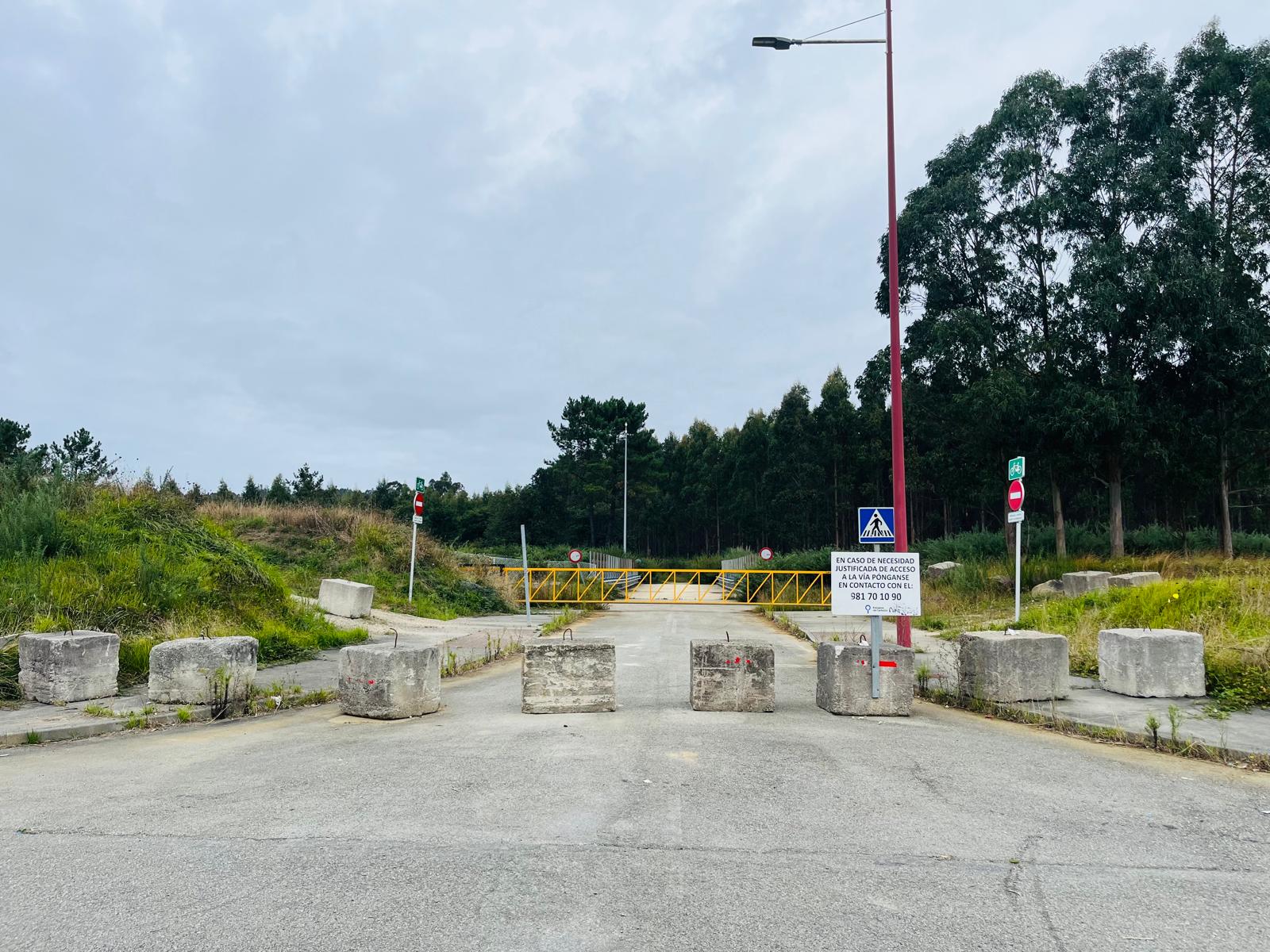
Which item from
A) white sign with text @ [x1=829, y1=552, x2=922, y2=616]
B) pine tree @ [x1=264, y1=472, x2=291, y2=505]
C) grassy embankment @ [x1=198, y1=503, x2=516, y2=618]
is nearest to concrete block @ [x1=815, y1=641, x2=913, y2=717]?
white sign with text @ [x1=829, y1=552, x2=922, y2=616]

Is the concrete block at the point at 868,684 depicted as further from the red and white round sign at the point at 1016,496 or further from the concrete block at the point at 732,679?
the red and white round sign at the point at 1016,496

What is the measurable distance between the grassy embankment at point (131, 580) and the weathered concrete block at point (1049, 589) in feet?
57.6

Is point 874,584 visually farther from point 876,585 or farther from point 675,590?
point 675,590

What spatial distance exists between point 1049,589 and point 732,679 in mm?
17680

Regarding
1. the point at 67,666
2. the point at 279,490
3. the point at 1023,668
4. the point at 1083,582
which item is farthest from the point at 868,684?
the point at 279,490

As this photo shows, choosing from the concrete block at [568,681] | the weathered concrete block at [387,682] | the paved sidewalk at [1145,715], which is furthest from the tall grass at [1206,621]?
the weathered concrete block at [387,682]

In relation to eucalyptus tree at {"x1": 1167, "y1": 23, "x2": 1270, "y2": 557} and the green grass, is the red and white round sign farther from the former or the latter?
eucalyptus tree at {"x1": 1167, "y1": 23, "x2": 1270, "y2": 557}

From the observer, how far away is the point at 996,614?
19266mm

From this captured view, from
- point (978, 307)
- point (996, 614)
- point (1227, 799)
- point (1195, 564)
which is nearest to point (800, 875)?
point (1227, 799)

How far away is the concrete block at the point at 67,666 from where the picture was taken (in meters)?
9.29

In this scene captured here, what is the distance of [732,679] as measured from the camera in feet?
29.7

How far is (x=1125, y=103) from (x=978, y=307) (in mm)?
8968

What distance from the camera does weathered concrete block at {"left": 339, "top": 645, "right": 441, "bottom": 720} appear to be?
29.2ft

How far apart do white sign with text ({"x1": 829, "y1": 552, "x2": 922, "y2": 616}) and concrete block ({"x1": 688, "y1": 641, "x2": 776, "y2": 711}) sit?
103 centimetres
